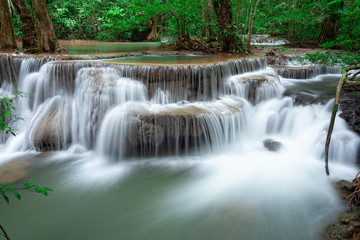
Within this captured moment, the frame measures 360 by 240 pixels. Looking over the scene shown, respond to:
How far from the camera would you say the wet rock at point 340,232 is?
3.39m

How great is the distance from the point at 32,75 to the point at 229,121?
226 inches

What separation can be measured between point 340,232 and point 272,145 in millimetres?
2971

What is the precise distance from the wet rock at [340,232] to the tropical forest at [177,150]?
0.02 meters

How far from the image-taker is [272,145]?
6.30 metres

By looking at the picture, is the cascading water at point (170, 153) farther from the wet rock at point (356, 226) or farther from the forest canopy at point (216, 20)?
the forest canopy at point (216, 20)

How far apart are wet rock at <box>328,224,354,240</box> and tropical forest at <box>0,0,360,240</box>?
0.06 feet

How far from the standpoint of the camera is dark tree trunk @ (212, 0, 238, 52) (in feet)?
33.7

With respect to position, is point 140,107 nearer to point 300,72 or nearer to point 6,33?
point 300,72

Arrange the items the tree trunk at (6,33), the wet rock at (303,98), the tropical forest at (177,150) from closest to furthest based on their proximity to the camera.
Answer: the tropical forest at (177,150)
the wet rock at (303,98)
the tree trunk at (6,33)

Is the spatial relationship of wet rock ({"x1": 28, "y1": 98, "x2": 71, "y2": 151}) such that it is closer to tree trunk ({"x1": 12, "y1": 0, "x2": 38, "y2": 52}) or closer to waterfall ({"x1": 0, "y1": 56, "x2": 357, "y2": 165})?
waterfall ({"x1": 0, "y1": 56, "x2": 357, "y2": 165})

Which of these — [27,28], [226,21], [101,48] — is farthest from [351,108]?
[101,48]

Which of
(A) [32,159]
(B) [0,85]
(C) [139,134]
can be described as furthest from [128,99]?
(B) [0,85]

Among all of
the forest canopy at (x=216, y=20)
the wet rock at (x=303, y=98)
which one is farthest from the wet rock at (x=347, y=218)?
Answer: the forest canopy at (x=216, y=20)

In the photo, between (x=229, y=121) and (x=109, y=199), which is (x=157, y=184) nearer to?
(x=109, y=199)
